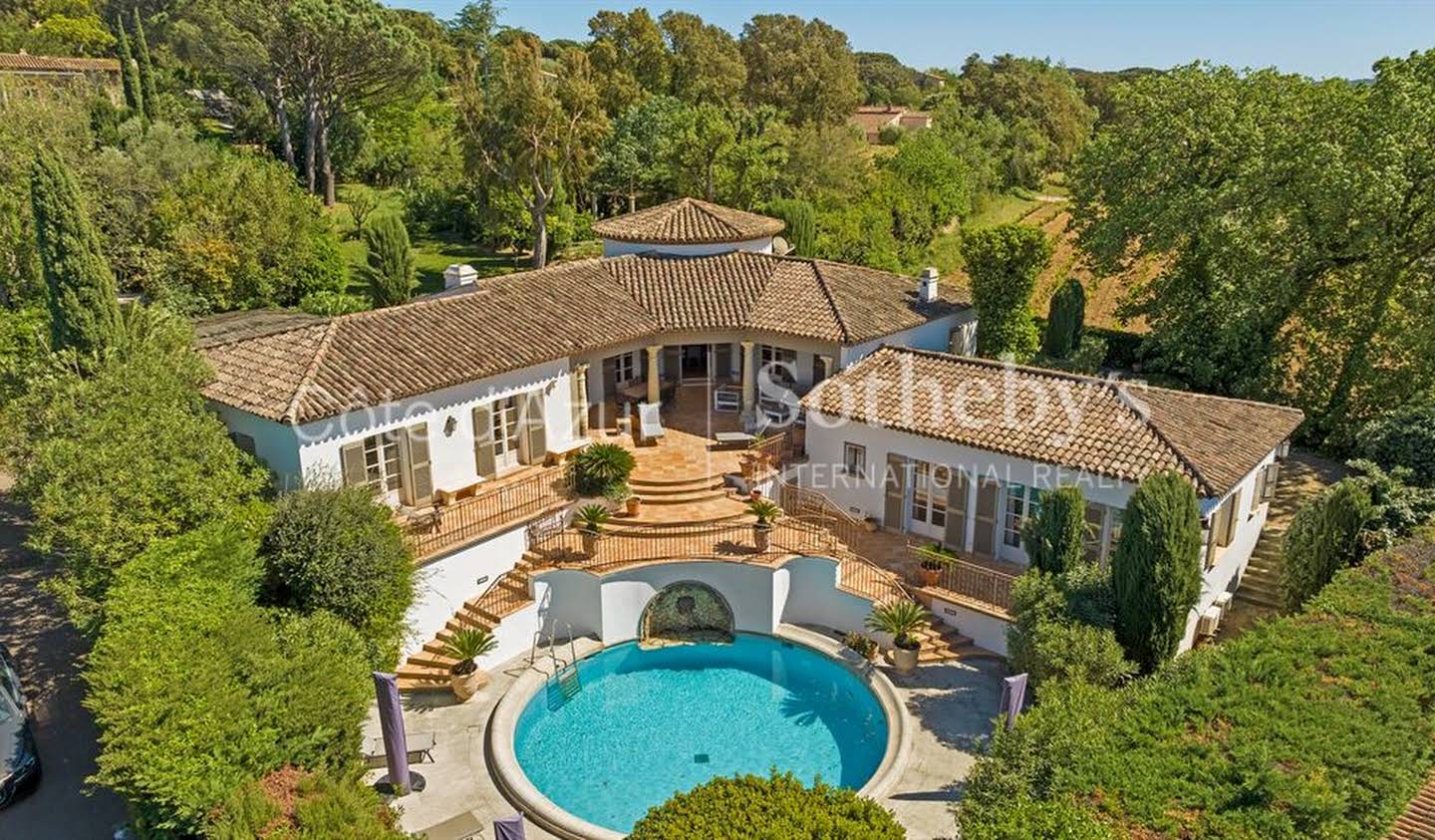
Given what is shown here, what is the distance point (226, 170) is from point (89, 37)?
72181mm

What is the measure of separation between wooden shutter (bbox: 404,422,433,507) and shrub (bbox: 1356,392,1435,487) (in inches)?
1086

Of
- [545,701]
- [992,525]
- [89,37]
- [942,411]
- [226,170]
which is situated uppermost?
[89,37]

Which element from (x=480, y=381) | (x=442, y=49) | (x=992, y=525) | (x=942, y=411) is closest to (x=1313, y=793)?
(x=992, y=525)

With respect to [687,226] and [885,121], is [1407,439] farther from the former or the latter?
[885,121]

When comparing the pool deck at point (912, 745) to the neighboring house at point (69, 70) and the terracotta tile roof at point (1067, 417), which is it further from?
the neighboring house at point (69, 70)

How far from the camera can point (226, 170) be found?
4397 centimetres

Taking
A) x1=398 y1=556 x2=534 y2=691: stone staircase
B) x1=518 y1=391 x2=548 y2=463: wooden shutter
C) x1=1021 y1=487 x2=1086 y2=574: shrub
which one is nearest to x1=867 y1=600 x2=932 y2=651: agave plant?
x1=1021 y1=487 x2=1086 y2=574: shrub

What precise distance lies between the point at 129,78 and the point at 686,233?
62904 mm

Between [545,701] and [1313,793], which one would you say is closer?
[1313,793]

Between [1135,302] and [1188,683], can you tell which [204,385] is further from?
[1135,302]

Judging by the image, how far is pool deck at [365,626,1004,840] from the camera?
17984 millimetres

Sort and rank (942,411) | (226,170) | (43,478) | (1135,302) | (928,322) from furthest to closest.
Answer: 1. (226,170)
2. (1135,302)
3. (928,322)
4. (942,411)
5. (43,478)

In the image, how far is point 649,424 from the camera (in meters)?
29.8

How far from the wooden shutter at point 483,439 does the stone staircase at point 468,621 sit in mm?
3346
